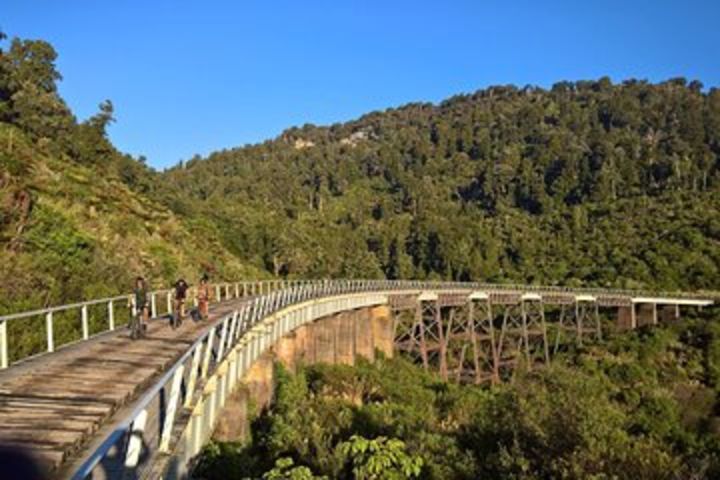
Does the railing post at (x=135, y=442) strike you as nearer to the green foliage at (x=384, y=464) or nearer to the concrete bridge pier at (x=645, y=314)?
the green foliage at (x=384, y=464)

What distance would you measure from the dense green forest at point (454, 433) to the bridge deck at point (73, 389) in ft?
6.35

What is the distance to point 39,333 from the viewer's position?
603 inches

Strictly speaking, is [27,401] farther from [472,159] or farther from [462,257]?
[472,159]

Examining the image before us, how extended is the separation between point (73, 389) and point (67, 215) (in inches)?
819

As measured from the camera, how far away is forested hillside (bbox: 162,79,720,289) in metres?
79.6

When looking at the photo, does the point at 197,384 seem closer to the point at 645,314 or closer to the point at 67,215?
the point at 67,215

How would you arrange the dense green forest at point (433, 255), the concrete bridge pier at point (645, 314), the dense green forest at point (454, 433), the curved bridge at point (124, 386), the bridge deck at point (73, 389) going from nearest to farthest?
the curved bridge at point (124, 386), the bridge deck at point (73, 389), the dense green forest at point (454, 433), the dense green forest at point (433, 255), the concrete bridge pier at point (645, 314)

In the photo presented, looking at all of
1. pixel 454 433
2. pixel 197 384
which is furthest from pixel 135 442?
pixel 454 433

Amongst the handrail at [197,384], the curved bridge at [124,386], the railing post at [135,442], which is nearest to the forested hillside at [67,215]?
the curved bridge at [124,386]

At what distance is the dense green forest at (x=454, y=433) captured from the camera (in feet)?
39.3

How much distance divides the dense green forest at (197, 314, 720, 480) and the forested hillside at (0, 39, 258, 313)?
20.6 feet

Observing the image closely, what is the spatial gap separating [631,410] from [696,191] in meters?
87.5

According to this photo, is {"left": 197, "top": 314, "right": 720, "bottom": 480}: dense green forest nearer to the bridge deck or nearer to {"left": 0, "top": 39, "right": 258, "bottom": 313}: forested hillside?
the bridge deck

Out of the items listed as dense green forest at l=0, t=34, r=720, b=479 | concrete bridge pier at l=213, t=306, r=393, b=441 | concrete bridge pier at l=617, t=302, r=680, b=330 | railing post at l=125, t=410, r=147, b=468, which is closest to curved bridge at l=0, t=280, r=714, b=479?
railing post at l=125, t=410, r=147, b=468
